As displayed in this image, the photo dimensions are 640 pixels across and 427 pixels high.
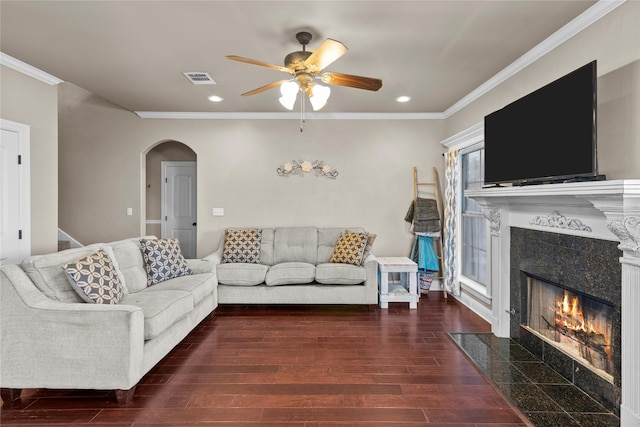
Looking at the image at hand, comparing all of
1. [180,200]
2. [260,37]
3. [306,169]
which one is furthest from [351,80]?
[180,200]

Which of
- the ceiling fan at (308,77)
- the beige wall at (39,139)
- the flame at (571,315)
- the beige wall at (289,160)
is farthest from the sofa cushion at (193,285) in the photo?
the flame at (571,315)

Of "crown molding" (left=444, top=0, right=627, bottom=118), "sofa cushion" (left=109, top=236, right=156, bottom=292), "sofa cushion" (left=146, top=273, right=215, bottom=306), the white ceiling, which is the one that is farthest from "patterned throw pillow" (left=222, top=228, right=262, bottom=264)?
"crown molding" (left=444, top=0, right=627, bottom=118)

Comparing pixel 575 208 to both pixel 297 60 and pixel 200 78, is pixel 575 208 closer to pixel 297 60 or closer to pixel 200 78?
pixel 297 60

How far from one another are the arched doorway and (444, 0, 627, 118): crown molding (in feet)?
15.7

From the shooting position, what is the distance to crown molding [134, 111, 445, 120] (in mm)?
5082

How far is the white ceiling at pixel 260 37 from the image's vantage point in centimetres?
232

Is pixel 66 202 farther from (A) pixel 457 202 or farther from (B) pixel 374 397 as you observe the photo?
(A) pixel 457 202

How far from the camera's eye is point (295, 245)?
4809 mm

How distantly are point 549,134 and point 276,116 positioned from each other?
365cm

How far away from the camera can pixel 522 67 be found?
3145 mm

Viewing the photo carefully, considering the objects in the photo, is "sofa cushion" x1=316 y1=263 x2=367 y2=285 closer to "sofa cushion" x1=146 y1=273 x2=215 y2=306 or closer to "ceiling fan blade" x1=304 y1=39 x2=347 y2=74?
"sofa cushion" x1=146 y1=273 x2=215 y2=306

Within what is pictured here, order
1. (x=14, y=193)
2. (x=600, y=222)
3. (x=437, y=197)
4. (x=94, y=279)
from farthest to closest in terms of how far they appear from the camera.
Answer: (x=437, y=197) < (x=14, y=193) < (x=94, y=279) < (x=600, y=222)

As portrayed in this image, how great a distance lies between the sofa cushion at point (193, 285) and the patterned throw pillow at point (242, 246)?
2.49 feet

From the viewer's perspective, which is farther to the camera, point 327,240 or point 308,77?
point 327,240
